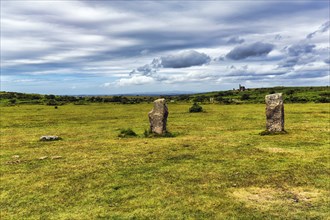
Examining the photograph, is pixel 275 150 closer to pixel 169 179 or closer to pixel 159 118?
pixel 169 179

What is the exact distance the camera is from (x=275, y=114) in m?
29.3

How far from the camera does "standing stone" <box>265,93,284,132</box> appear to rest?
2922 cm

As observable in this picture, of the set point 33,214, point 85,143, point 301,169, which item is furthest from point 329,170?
point 85,143

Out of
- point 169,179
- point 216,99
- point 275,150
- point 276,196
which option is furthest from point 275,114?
point 216,99

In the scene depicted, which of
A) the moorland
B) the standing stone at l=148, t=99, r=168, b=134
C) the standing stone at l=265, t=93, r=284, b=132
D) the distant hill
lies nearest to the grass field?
the moorland

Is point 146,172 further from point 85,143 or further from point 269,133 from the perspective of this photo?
point 269,133

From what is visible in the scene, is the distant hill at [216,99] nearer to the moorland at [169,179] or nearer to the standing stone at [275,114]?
the standing stone at [275,114]

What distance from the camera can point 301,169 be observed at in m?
17.2

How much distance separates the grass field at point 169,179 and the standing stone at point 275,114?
9.52 feet

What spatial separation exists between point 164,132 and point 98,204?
1710 centimetres

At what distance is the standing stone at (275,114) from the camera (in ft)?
95.9

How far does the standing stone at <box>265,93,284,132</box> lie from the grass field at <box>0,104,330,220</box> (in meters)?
2.90

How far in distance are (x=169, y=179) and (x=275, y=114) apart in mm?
16697

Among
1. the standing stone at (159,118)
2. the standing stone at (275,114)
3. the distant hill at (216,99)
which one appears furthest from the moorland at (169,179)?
the distant hill at (216,99)
